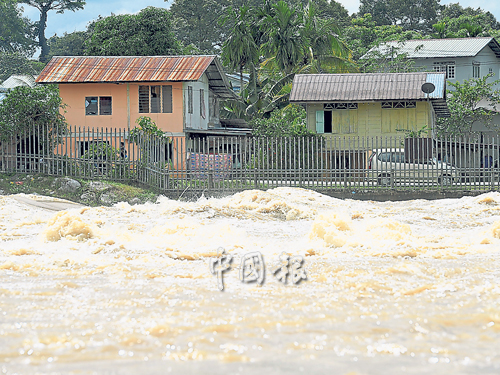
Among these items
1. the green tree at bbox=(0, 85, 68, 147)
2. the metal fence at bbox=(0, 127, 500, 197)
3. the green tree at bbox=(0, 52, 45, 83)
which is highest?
the green tree at bbox=(0, 52, 45, 83)

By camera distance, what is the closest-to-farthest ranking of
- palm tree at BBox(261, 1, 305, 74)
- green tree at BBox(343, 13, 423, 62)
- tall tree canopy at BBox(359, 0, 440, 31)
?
palm tree at BBox(261, 1, 305, 74) < green tree at BBox(343, 13, 423, 62) < tall tree canopy at BBox(359, 0, 440, 31)

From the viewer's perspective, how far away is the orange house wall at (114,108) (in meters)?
27.3

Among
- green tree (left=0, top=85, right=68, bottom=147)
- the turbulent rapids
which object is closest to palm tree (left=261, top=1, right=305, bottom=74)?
green tree (left=0, top=85, right=68, bottom=147)

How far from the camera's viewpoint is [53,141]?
62.6 ft

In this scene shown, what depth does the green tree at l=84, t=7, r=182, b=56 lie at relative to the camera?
110ft

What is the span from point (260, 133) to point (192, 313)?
20.1m

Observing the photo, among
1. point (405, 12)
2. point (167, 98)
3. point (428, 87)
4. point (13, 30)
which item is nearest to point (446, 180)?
point (428, 87)

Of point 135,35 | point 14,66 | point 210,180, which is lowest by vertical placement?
point 210,180

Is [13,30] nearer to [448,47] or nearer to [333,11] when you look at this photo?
[333,11]

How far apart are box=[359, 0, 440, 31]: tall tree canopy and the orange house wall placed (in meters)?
37.7

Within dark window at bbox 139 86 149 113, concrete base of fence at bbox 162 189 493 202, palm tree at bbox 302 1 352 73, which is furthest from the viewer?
palm tree at bbox 302 1 352 73

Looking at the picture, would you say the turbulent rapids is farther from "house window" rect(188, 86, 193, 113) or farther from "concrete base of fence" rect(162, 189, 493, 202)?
"house window" rect(188, 86, 193, 113)

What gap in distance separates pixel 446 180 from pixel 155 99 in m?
14.2

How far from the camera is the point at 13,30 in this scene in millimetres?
58594
